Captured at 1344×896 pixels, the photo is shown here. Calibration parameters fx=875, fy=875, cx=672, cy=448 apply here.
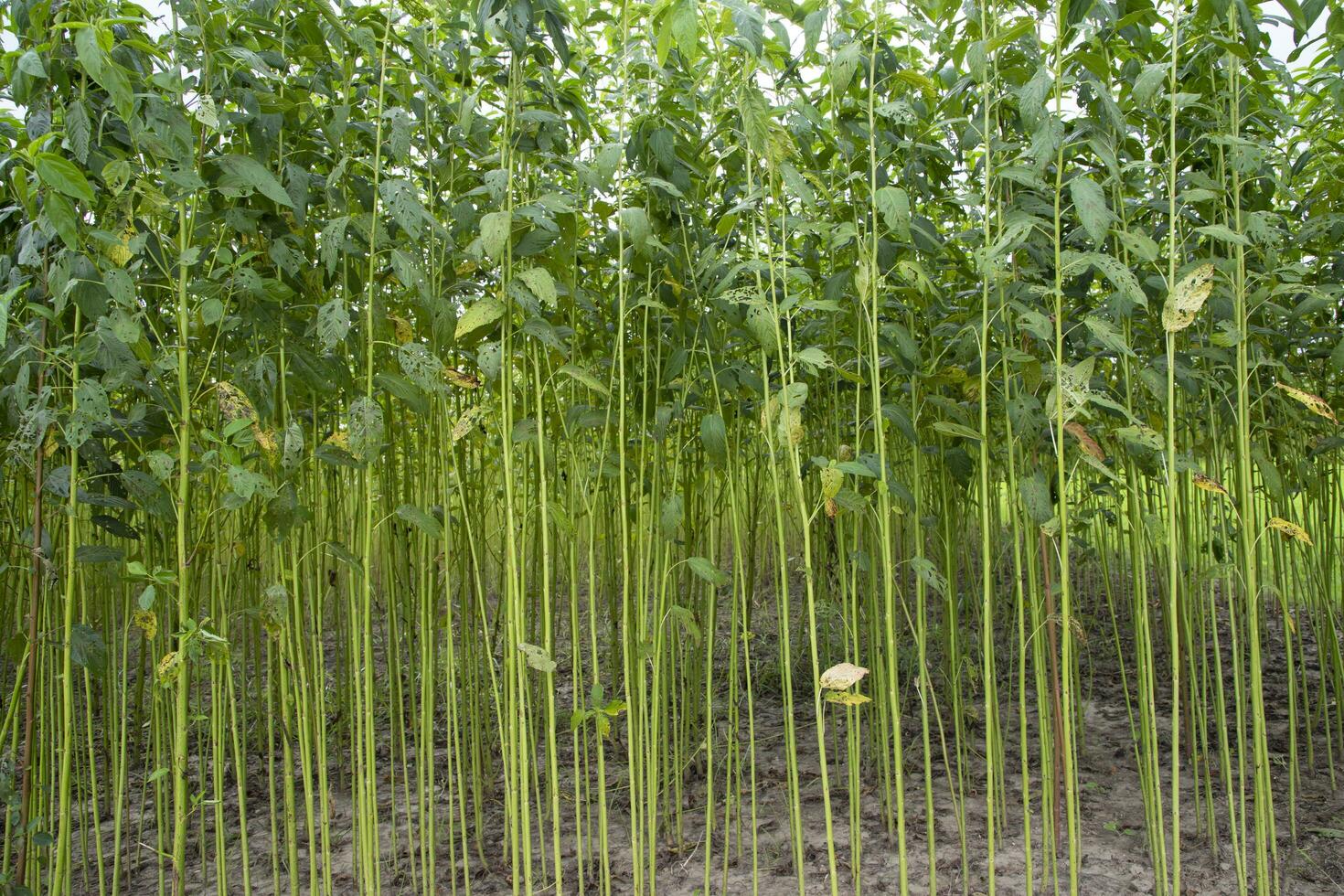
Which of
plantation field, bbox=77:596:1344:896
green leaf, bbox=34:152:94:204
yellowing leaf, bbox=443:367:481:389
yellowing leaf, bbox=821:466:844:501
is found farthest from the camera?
plantation field, bbox=77:596:1344:896

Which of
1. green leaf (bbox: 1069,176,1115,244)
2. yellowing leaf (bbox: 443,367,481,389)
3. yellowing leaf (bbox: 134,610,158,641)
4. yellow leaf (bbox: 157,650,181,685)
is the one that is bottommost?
yellow leaf (bbox: 157,650,181,685)

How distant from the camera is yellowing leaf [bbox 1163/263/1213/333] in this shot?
159cm

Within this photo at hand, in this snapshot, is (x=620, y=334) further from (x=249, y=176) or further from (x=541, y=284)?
(x=249, y=176)

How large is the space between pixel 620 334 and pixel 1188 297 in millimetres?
1067

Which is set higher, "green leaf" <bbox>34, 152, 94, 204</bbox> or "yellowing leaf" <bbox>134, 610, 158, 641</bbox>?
"green leaf" <bbox>34, 152, 94, 204</bbox>

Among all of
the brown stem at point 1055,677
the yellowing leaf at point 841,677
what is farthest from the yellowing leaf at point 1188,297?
the yellowing leaf at point 841,677

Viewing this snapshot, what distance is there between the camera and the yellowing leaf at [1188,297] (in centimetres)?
159

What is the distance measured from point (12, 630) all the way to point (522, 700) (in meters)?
2.38

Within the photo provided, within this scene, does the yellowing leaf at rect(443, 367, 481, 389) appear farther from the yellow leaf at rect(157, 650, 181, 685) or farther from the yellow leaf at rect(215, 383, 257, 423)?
the yellow leaf at rect(157, 650, 181, 685)

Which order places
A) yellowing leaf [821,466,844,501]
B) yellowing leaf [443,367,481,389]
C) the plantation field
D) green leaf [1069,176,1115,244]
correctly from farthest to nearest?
1. the plantation field
2. yellowing leaf [443,367,481,389]
3. yellowing leaf [821,466,844,501]
4. green leaf [1069,176,1115,244]

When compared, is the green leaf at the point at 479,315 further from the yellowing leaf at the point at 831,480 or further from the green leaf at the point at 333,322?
the yellowing leaf at the point at 831,480

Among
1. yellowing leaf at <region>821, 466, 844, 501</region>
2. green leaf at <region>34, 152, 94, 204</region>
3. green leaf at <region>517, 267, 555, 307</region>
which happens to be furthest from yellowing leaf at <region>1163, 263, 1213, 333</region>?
green leaf at <region>34, 152, 94, 204</region>

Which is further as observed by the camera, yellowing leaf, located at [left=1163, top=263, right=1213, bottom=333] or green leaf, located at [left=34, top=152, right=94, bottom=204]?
yellowing leaf, located at [left=1163, top=263, right=1213, bottom=333]

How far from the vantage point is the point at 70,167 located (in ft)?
4.43
